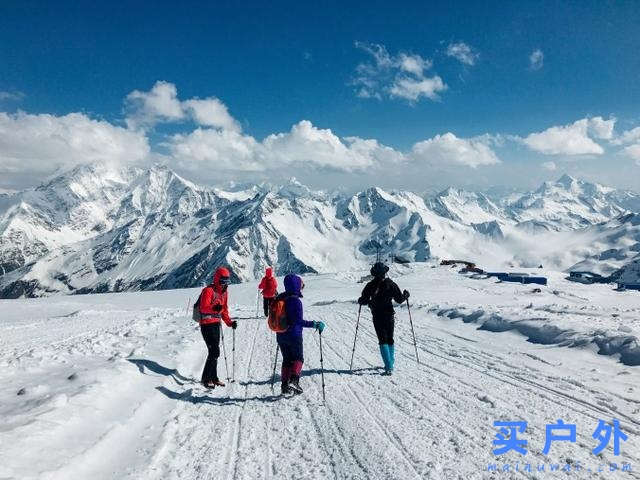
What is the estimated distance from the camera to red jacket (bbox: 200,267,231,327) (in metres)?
9.57

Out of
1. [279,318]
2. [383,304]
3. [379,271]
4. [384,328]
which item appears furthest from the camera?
[379,271]

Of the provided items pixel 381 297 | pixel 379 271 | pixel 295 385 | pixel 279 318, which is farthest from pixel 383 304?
pixel 295 385

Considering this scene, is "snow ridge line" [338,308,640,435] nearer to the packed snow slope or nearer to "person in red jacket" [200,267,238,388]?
the packed snow slope

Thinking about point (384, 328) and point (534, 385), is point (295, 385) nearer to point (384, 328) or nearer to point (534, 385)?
point (384, 328)

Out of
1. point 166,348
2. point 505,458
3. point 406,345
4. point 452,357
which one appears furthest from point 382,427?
point 166,348

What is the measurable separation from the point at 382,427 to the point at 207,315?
15.0ft

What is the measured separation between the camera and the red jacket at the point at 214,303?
377 inches

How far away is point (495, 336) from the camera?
1514cm

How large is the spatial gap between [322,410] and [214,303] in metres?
3.42

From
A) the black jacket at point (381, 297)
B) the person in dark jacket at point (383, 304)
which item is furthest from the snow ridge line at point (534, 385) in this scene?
the black jacket at point (381, 297)

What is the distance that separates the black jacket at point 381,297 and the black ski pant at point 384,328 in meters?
0.10

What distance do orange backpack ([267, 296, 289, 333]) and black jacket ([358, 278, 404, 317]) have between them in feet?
7.66

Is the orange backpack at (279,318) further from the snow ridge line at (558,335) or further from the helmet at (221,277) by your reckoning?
the snow ridge line at (558,335)

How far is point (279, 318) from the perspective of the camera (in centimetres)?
888
